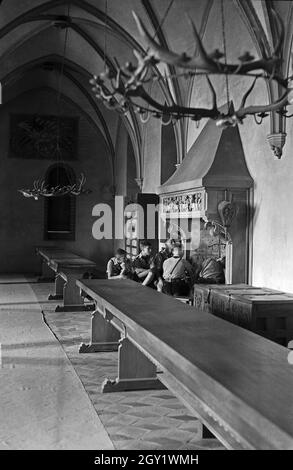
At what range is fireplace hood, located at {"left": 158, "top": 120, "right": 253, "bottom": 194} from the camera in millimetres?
7574

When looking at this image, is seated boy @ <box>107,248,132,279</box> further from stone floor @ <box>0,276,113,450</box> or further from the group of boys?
stone floor @ <box>0,276,113,450</box>

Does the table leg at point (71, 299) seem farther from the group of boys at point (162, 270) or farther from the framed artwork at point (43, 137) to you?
the framed artwork at point (43, 137)

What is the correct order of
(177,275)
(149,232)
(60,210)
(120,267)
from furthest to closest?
(60,210)
(149,232)
(120,267)
(177,275)

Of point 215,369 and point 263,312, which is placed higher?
point 215,369

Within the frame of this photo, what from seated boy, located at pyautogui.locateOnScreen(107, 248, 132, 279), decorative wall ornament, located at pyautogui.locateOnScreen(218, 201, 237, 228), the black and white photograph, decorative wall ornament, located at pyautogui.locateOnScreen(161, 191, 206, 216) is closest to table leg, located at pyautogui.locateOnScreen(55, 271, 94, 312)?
the black and white photograph

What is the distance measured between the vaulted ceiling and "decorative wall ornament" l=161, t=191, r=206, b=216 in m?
1.42

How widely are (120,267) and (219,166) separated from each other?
2691mm

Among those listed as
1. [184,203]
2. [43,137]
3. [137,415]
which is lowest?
[137,415]

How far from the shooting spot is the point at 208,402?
98.4 inches

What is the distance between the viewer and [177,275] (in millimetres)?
8594

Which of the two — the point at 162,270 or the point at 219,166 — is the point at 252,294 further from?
the point at 162,270

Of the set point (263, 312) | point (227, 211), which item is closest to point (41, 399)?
point (263, 312)

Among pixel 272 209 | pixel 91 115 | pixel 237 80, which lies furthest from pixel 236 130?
pixel 91 115
